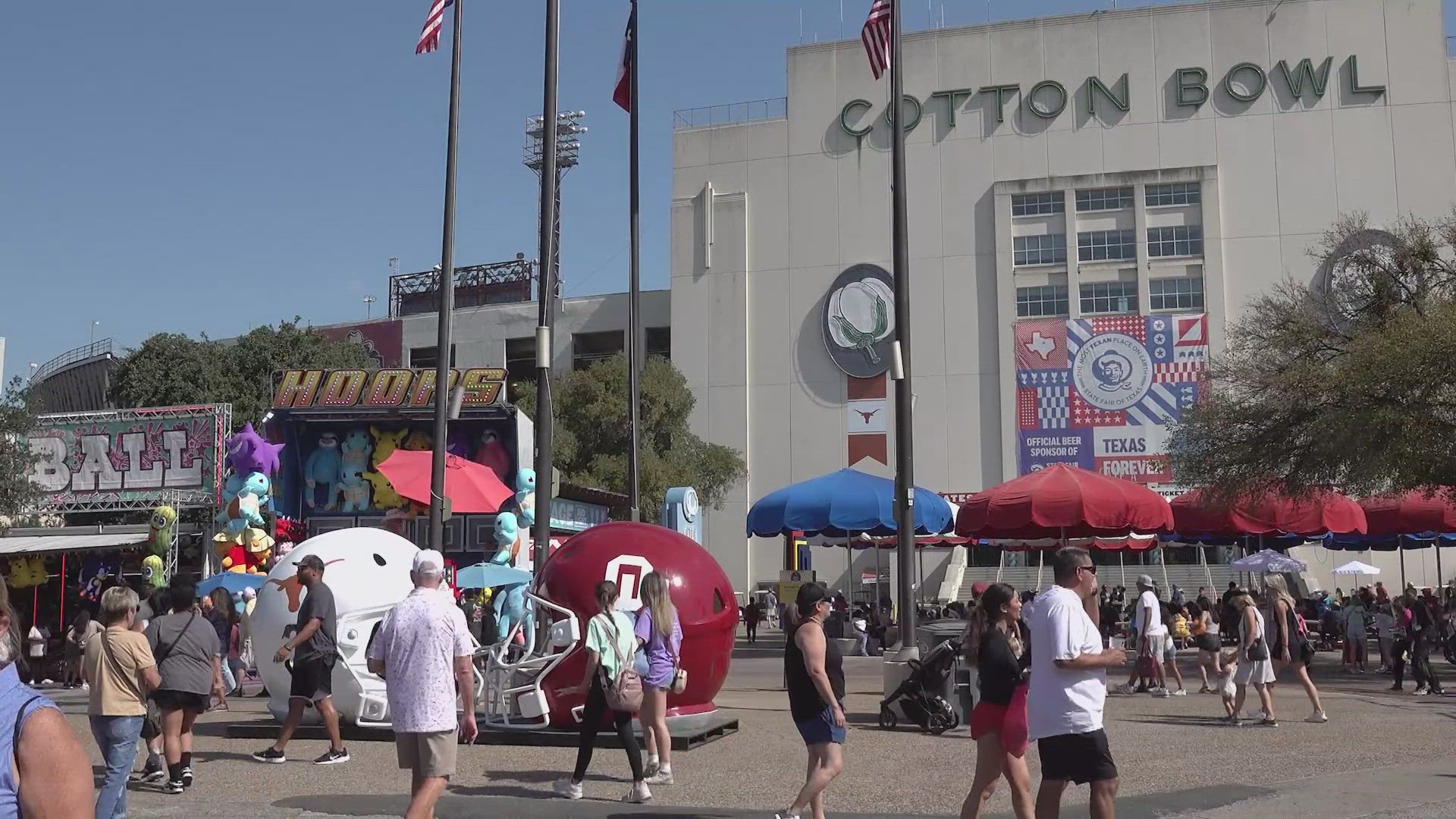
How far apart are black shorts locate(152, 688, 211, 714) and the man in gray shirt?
2.61ft

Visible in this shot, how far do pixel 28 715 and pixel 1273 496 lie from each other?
78.1 ft

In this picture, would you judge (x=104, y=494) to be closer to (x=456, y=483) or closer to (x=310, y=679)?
(x=456, y=483)

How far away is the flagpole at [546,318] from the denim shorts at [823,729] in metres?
7.87

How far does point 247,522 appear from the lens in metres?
22.8

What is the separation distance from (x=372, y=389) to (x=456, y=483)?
9568 millimetres

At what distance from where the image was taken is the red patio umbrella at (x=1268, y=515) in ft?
75.9

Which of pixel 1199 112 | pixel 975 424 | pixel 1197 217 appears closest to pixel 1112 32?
pixel 1199 112

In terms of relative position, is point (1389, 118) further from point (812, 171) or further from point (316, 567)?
point (316, 567)

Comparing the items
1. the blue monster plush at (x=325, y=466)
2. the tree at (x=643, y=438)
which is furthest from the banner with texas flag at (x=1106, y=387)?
the blue monster plush at (x=325, y=466)

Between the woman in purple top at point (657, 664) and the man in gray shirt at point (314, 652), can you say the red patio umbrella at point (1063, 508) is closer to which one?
the woman in purple top at point (657, 664)

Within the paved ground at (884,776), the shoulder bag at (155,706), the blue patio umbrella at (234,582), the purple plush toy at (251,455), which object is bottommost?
the paved ground at (884,776)

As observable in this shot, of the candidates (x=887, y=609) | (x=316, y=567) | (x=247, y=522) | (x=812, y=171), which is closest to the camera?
(x=316, y=567)

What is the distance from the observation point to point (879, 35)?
18281 mm

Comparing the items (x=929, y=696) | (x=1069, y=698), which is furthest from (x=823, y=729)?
(x=929, y=696)
